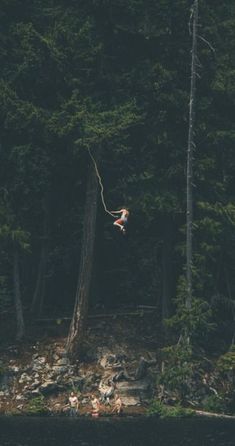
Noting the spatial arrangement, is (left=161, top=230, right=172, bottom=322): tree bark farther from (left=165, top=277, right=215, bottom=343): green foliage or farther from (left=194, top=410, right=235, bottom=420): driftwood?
(left=194, top=410, right=235, bottom=420): driftwood

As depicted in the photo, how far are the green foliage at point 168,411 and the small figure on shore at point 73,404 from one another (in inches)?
104

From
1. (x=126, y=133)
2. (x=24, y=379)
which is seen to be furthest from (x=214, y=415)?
(x=126, y=133)

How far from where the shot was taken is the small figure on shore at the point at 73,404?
4497cm

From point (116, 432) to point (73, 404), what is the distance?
4417 millimetres

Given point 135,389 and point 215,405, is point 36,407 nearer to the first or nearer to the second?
point 135,389

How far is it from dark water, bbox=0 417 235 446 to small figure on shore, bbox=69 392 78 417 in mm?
1084

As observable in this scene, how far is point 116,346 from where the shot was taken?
158 ft

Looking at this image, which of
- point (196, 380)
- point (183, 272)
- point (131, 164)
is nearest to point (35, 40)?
point (131, 164)

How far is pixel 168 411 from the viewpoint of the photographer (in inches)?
1770

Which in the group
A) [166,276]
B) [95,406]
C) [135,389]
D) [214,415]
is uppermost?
[166,276]

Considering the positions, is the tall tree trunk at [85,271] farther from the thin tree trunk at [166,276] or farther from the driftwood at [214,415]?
the driftwood at [214,415]

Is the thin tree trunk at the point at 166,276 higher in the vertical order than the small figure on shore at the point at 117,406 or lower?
higher

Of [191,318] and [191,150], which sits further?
[191,150]

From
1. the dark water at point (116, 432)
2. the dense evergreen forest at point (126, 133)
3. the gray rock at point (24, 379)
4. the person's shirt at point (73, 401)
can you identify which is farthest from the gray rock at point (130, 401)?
the gray rock at point (24, 379)
